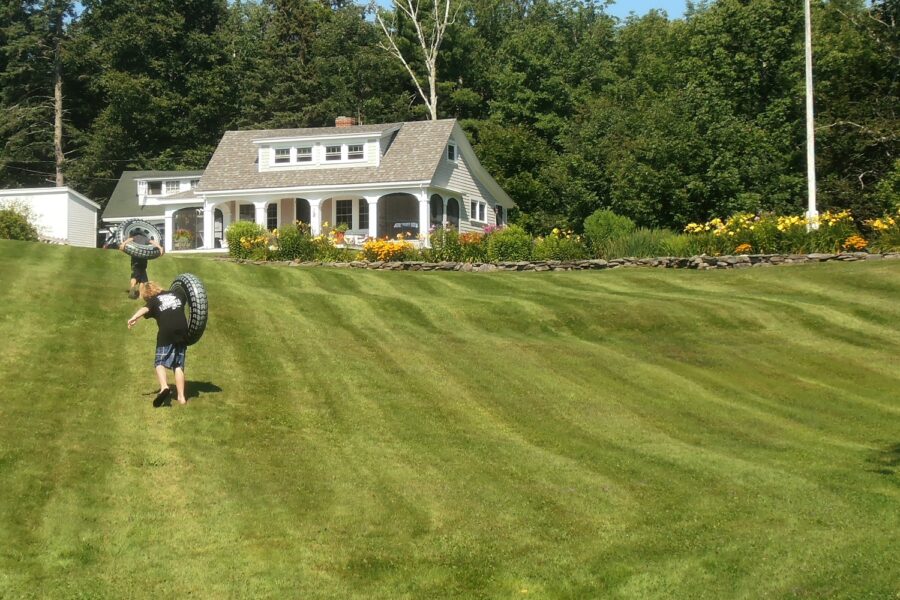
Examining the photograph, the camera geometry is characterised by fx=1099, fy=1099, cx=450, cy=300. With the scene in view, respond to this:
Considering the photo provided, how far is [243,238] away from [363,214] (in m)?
11.3

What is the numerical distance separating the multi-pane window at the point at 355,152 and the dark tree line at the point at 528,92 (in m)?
9.48

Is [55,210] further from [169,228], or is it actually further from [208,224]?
[208,224]

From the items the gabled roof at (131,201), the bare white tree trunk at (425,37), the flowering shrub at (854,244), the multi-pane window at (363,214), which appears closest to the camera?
the flowering shrub at (854,244)

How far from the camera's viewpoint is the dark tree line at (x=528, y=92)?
4322 cm

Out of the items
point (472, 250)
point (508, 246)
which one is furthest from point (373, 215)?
point (508, 246)

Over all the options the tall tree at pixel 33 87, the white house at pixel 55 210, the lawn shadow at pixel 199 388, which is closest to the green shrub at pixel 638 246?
the lawn shadow at pixel 199 388

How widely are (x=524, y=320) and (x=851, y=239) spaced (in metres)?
12.1

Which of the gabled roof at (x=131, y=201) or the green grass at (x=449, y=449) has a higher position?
the gabled roof at (x=131, y=201)

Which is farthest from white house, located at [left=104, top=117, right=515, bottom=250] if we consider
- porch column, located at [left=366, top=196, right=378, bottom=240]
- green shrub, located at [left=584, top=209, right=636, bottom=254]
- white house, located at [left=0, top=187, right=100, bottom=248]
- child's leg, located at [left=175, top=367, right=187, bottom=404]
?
child's leg, located at [left=175, top=367, right=187, bottom=404]

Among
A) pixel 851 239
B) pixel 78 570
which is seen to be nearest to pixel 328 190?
pixel 851 239

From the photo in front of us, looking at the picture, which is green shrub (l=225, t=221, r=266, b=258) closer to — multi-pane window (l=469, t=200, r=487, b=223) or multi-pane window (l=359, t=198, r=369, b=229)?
multi-pane window (l=359, t=198, r=369, b=229)

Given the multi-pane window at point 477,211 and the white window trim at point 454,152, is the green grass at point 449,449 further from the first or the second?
the multi-pane window at point 477,211

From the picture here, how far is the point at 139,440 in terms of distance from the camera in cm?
1297

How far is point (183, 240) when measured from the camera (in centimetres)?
4756
